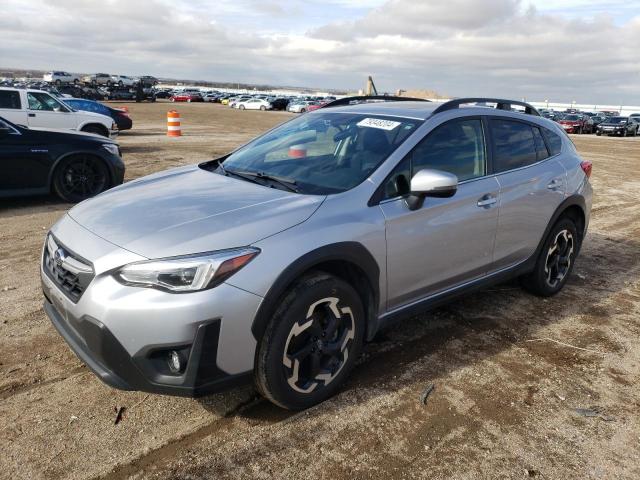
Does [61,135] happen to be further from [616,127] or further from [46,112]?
[616,127]

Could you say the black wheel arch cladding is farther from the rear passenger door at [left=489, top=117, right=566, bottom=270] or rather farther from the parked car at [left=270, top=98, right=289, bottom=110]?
the parked car at [left=270, top=98, right=289, bottom=110]

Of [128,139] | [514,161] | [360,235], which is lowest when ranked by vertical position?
[128,139]

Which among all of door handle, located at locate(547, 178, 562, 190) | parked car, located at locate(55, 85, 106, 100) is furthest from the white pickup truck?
parked car, located at locate(55, 85, 106, 100)

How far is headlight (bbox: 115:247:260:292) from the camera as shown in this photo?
7.89 feet

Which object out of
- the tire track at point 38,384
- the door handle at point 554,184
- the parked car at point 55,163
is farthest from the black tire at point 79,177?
the door handle at point 554,184

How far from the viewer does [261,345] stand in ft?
8.52

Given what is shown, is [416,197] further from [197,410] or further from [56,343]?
[56,343]

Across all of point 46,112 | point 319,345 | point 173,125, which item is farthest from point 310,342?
point 173,125

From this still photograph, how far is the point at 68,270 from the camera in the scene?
267 centimetres

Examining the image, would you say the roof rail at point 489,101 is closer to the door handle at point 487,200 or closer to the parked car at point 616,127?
the door handle at point 487,200

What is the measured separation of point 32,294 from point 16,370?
128 centimetres

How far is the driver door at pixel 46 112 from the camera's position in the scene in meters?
12.4

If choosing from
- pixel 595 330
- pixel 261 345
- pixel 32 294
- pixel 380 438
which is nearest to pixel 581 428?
pixel 380 438

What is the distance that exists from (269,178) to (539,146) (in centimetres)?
250
